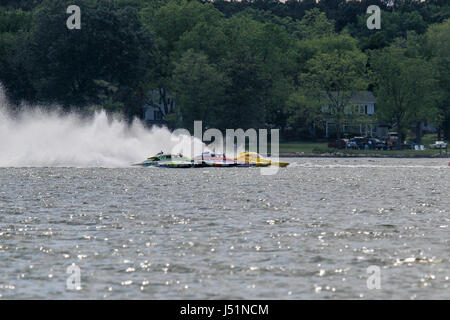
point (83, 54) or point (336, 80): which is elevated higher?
point (83, 54)

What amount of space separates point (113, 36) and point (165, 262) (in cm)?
12623

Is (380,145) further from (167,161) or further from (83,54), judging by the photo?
(167,161)

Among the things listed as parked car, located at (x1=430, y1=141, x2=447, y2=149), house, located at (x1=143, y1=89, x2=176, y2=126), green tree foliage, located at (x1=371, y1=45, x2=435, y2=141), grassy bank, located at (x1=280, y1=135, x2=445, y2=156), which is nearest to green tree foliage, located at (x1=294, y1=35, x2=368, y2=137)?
green tree foliage, located at (x1=371, y1=45, x2=435, y2=141)

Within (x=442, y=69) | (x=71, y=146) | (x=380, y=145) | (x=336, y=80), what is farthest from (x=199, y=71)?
(x=442, y=69)

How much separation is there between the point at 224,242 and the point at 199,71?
11758 centimetres

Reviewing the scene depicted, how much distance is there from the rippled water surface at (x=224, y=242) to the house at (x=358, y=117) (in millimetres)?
90181

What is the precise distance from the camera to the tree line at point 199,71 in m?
156

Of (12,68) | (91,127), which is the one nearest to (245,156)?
(91,127)

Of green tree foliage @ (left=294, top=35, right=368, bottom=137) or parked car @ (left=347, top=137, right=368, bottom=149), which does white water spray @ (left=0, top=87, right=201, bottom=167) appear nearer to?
green tree foliage @ (left=294, top=35, right=368, bottom=137)

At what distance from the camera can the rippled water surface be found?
2977 cm

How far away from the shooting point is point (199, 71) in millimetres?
155500

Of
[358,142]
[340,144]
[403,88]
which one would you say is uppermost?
[403,88]

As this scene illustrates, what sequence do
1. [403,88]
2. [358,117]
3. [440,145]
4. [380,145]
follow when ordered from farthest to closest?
[403,88] < [358,117] < [380,145] < [440,145]

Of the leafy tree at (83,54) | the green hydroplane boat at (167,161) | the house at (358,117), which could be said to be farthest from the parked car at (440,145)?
the green hydroplane boat at (167,161)
